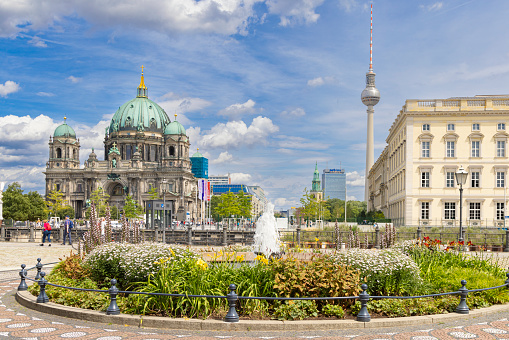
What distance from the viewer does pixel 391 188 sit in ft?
230

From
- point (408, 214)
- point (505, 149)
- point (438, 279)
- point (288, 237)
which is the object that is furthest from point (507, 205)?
point (438, 279)

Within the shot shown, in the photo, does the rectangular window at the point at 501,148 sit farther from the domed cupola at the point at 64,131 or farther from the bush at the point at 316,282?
the domed cupola at the point at 64,131

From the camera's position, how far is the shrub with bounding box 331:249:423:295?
35.5 feet

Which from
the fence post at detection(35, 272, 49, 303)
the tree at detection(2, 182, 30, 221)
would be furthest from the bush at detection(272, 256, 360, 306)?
the tree at detection(2, 182, 30, 221)

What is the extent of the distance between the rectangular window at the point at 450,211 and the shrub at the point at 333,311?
46207 mm

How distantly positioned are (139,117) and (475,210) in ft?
374

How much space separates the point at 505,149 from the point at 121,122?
117953mm

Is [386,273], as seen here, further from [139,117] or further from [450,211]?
[139,117]

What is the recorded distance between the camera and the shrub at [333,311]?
964 cm

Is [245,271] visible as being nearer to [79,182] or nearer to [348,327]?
[348,327]

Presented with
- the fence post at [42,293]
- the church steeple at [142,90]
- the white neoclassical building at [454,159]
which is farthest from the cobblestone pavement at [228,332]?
the church steeple at [142,90]

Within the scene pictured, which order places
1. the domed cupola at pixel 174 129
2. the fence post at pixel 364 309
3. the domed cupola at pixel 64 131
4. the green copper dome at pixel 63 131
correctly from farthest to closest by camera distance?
the green copper dome at pixel 63 131, the domed cupola at pixel 64 131, the domed cupola at pixel 174 129, the fence post at pixel 364 309

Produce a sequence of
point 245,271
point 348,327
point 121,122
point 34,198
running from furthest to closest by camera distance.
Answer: point 121,122, point 34,198, point 245,271, point 348,327

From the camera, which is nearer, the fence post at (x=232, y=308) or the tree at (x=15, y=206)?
the fence post at (x=232, y=308)
